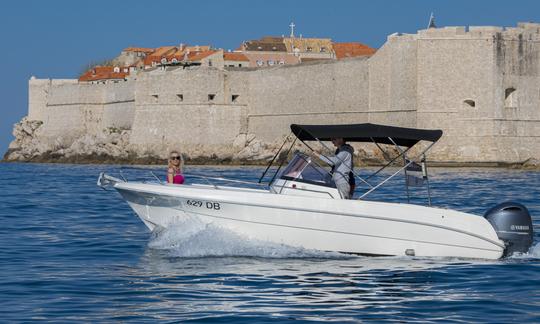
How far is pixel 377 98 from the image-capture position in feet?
131

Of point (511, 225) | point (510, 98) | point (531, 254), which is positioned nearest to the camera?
point (511, 225)

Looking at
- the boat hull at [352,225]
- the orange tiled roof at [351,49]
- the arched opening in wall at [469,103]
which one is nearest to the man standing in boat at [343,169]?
the boat hull at [352,225]

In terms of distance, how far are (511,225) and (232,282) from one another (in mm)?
2717

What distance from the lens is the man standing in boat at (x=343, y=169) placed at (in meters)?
10.4

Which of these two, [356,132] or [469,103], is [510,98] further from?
[356,132]

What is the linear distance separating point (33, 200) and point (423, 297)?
40.3 ft

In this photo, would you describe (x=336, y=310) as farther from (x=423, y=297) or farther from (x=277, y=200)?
(x=277, y=200)

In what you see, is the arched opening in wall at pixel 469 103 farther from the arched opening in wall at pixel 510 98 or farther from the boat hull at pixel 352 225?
the boat hull at pixel 352 225

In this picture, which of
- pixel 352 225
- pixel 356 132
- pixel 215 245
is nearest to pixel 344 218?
pixel 352 225

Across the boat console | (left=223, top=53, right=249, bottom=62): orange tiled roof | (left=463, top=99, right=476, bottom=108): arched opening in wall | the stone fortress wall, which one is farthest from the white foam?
(left=223, top=53, right=249, bottom=62): orange tiled roof

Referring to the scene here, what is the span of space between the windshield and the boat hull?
255 mm

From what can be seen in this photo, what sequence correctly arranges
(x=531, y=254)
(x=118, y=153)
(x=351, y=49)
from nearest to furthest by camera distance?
(x=531, y=254), (x=118, y=153), (x=351, y=49)

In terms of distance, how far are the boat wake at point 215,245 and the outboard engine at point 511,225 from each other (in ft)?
4.54

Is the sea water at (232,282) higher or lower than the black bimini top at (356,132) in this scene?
lower
